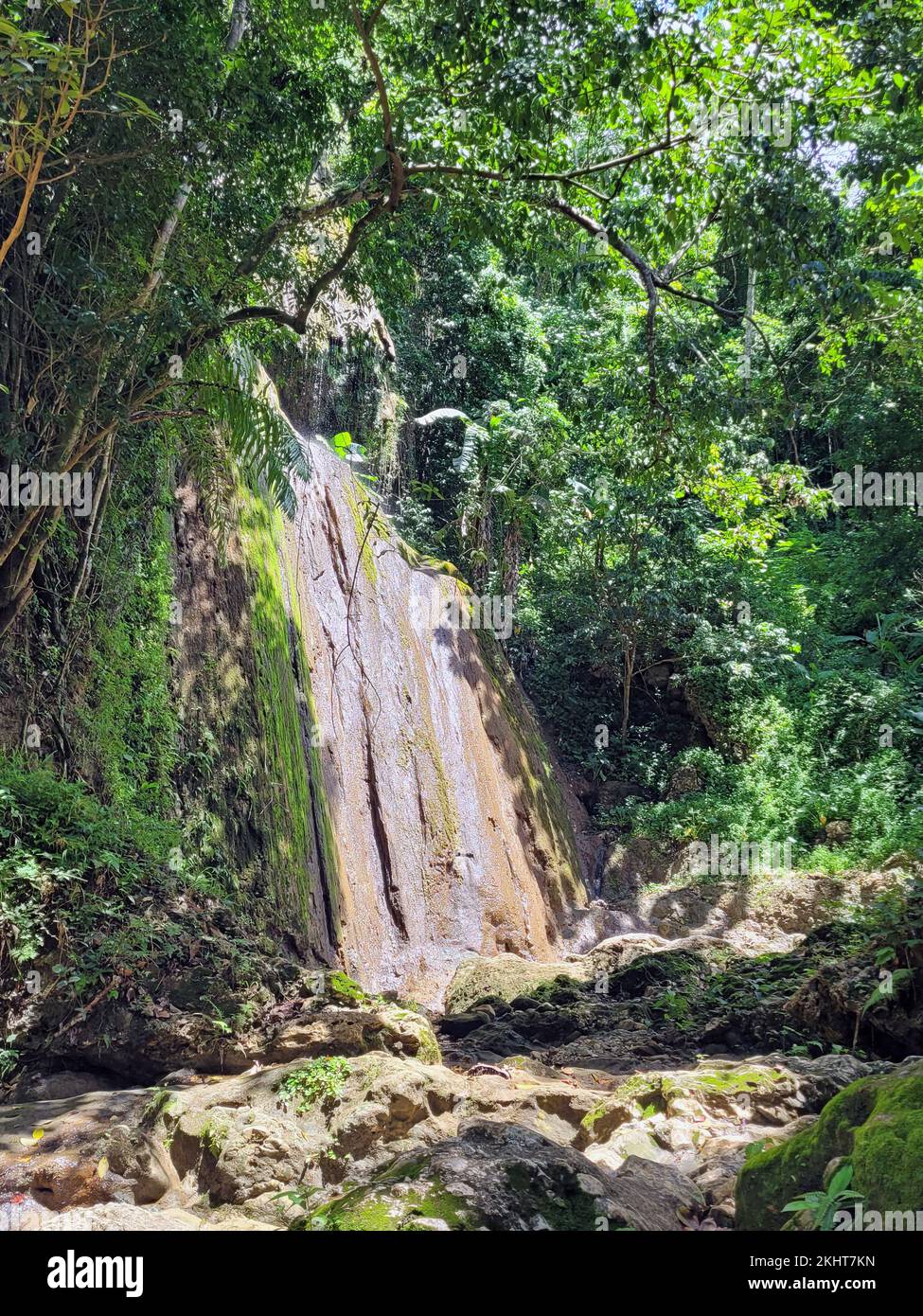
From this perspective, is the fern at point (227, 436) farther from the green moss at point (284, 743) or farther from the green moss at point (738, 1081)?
the green moss at point (738, 1081)

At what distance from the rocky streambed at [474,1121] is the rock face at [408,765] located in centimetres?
223

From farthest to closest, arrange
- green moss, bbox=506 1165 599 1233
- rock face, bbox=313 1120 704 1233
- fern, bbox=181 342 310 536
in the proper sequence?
fern, bbox=181 342 310 536 < green moss, bbox=506 1165 599 1233 < rock face, bbox=313 1120 704 1233

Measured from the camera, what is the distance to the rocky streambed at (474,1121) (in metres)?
2.98

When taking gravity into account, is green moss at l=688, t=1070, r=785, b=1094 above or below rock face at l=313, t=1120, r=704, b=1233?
below

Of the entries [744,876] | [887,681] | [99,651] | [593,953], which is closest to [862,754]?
[887,681]

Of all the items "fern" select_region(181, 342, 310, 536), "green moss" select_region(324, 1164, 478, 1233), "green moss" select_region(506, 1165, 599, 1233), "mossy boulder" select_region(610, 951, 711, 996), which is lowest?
"mossy boulder" select_region(610, 951, 711, 996)

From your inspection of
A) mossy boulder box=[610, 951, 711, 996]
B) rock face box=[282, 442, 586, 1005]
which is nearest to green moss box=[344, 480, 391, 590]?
rock face box=[282, 442, 586, 1005]

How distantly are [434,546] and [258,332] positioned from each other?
9726 millimetres

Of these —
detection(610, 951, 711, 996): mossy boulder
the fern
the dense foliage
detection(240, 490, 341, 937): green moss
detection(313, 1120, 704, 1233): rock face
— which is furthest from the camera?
detection(610, 951, 711, 996): mossy boulder

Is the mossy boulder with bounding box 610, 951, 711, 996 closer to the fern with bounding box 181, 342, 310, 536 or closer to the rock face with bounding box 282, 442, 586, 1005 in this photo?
the rock face with bounding box 282, 442, 586, 1005

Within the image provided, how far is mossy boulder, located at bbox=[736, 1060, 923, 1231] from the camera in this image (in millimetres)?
2637

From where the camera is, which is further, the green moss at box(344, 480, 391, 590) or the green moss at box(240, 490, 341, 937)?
the green moss at box(344, 480, 391, 590)

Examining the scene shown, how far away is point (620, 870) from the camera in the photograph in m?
16.1

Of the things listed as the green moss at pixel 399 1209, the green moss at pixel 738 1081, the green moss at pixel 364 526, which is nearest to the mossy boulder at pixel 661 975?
the green moss at pixel 738 1081
